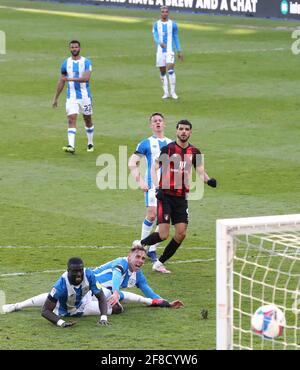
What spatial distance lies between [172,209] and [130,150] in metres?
7.88

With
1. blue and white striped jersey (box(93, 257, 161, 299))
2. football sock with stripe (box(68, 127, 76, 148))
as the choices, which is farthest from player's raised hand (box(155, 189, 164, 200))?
football sock with stripe (box(68, 127, 76, 148))

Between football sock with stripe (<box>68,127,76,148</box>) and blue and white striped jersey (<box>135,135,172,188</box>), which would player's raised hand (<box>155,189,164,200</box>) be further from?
football sock with stripe (<box>68,127,76,148</box>)

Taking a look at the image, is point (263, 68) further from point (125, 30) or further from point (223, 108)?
point (125, 30)

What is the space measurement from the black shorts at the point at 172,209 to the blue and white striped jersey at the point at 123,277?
4.48ft

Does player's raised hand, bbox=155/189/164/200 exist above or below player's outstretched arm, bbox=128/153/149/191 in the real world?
below

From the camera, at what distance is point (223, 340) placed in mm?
10203

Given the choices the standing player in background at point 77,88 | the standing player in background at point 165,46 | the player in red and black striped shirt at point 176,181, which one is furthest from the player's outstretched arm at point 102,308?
the standing player in background at point 165,46

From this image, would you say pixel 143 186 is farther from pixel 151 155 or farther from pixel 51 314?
pixel 51 314

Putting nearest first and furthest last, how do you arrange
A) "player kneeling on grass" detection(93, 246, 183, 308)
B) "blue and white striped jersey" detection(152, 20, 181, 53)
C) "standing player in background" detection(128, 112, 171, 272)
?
1. "player kneeling on grass" detection(93, 246, 183, 308)
2. "standing player in background" detection(128, 112, 171, 272)
3. "blue and white striped jersey" detection(152, 20, 181, 53)

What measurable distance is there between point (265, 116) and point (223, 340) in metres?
16.6

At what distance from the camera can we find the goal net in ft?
33.4

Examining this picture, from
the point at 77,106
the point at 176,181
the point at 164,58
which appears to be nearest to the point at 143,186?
the point at 176,181

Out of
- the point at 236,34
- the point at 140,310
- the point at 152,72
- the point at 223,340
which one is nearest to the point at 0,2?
the point at 236,34

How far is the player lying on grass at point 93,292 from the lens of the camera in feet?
41.7
